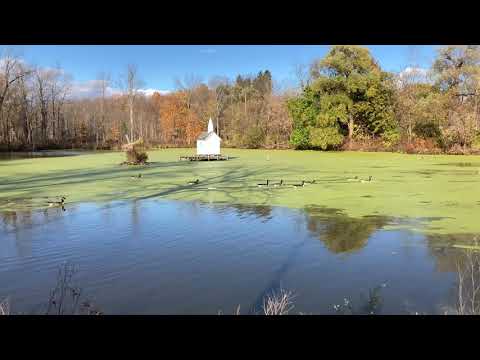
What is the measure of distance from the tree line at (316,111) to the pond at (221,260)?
19.7m

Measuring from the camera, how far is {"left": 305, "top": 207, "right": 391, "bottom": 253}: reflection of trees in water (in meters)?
8.80

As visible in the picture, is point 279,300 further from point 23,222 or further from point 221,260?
point 23,222

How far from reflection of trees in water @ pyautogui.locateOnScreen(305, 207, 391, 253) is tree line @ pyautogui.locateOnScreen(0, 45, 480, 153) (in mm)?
20283

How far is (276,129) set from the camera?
5441 centimetres

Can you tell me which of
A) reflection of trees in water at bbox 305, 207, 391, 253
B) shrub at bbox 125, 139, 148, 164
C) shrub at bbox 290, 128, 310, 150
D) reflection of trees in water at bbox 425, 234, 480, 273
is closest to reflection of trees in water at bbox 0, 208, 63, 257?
reflection of trees in water at bbox 305, 207, 391, 253

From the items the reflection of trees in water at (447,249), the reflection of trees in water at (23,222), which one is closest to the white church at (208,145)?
the reflection of trees in water at (23,222)

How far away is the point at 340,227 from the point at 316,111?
38753mm

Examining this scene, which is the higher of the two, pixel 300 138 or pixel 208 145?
pixel 300 138

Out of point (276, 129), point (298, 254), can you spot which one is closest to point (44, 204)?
point (298, 254)

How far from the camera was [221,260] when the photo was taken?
25.6ft

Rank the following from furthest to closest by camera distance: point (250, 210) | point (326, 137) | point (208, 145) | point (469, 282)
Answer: point (326, 137) < point (208, 145) < point (250, 210) < point (469, 282)

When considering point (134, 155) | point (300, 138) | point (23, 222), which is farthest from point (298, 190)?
point (300, 138)
